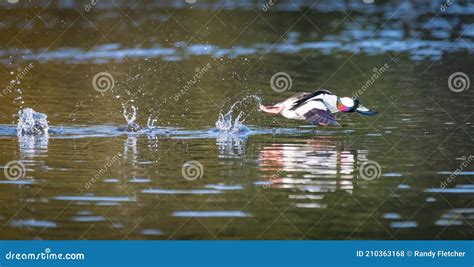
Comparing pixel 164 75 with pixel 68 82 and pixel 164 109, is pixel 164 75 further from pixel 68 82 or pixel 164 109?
pixel 164 109

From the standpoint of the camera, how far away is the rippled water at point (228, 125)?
12336 millimetres

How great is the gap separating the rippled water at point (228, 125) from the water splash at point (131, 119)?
0.06 meters

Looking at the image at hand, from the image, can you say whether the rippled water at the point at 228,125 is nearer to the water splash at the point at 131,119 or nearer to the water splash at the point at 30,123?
the water splash at the point at 131,119

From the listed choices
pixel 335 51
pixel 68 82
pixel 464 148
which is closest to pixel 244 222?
pixel 464 148

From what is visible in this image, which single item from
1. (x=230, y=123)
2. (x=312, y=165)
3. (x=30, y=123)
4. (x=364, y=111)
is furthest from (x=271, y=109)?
(x=30, y=123)

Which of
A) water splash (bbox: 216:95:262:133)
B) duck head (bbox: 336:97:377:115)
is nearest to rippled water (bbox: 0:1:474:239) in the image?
water splash (bbox: 216:95:262:133)

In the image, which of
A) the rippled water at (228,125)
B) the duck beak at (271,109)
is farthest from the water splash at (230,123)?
the duck beak at (271,109)

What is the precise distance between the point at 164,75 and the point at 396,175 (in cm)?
780

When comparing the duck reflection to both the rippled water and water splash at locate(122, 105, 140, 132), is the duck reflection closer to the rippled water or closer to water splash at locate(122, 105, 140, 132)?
the rippled water

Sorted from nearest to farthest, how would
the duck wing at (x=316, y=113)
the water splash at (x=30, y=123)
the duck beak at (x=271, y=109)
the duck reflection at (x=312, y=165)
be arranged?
the duck reflection at (x=312, y=165), the duck wing at (x=316, y=113), the water splash at (x=30, y=123), the duck beak at (x=271, y=109)

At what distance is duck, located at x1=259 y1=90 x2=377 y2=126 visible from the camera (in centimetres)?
1631

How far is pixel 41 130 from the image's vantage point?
16516 mm

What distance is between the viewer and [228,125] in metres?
16.7

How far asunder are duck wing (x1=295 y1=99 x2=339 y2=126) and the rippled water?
229mm
